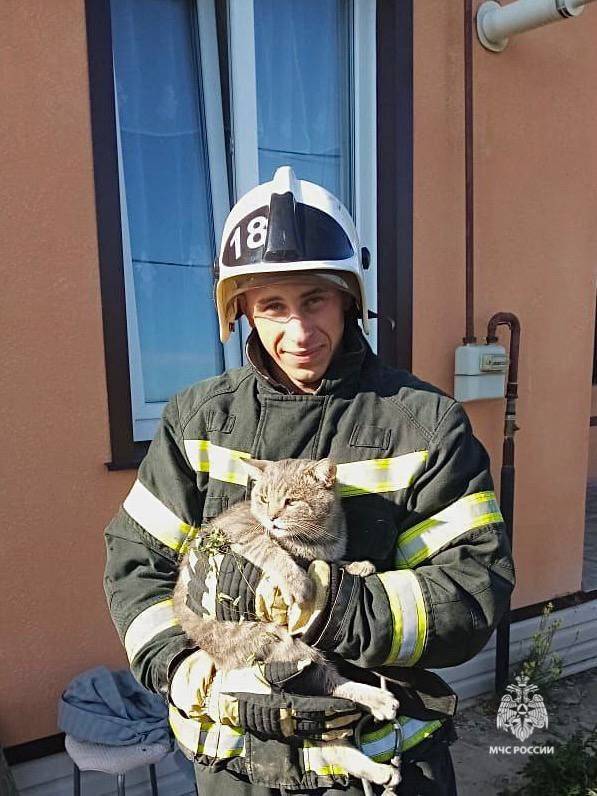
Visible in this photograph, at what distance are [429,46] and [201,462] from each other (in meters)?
3.38

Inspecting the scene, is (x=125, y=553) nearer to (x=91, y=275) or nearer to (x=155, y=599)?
(x=155, y=599)

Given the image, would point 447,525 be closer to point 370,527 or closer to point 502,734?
point 370,527

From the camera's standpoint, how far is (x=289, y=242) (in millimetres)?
1733

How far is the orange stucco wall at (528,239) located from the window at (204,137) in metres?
0.44

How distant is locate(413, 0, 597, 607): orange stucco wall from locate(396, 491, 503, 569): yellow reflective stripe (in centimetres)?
255

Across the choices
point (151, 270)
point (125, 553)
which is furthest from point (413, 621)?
point (151, 270)

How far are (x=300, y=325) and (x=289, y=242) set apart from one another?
0.23 m

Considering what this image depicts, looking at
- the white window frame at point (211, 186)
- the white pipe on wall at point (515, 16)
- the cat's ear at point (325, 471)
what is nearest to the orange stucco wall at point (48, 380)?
the white window frame at point (211, 186)

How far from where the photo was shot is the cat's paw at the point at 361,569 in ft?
5.40

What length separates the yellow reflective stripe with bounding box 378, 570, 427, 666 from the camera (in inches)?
61.1

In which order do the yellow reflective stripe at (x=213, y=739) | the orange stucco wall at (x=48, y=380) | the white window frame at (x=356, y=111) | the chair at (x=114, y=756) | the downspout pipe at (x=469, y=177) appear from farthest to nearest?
the downspout pipe at (x=469, y=177), the white window frame at (x=356, y=111), the orange stucco wall at (x=48, y=380), the chair at (x=114, y=756), the yellow reflective stripe at (x=213, y=739)

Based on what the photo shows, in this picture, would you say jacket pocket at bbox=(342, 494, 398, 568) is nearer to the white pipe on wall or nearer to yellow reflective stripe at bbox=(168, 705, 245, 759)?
yellow reflective stripe at bbox=(168, 705, 245, 759)

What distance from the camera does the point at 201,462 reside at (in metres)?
1.88

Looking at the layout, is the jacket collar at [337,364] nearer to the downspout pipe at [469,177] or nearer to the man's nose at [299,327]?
the man's nose at [299,327]
